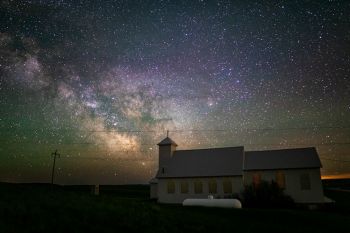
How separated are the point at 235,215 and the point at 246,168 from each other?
704 inches

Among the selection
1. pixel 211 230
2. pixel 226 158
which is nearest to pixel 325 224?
pixel 211 230

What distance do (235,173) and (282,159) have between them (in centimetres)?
703

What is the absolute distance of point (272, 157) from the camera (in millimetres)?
42031

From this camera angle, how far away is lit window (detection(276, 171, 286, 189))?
38.2 m

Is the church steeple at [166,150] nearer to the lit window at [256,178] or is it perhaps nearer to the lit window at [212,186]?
the lit window at [212,186]

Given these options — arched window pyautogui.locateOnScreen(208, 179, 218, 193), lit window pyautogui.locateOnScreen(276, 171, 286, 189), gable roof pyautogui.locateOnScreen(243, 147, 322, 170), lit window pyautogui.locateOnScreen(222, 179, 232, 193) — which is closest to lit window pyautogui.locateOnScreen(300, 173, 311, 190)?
gable roof pyautogui.locateOnScreen(243, 147, 322, 170)

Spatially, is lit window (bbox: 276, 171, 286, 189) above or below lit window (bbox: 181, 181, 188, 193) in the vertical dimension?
above

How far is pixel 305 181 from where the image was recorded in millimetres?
37250

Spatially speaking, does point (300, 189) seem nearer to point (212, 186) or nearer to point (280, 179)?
point (280, 179)

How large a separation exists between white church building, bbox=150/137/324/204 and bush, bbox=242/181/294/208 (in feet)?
7.05

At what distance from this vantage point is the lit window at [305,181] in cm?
3700

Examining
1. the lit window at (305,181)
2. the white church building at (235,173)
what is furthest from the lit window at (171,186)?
the lit window at (305,181)

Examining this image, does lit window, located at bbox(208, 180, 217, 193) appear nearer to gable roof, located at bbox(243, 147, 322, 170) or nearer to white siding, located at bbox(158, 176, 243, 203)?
white siding, located at bbox(158, 176, 243, 203)

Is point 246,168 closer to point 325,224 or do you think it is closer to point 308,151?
point 308,151
